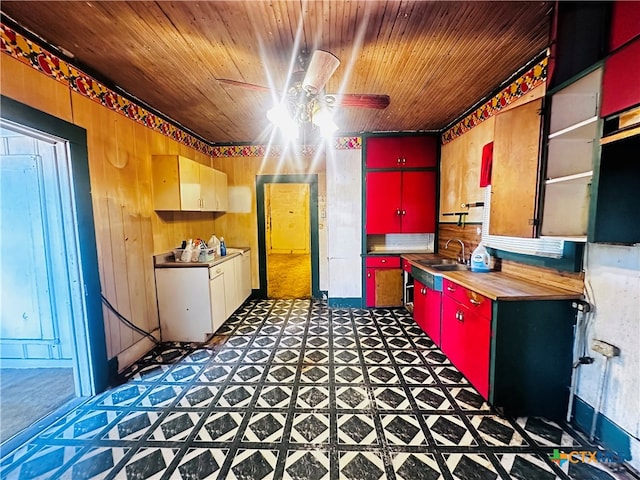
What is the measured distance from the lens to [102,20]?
1.64 metres

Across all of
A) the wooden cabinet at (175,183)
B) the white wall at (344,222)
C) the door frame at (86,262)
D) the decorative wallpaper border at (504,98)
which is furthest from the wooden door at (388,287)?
the door frame at (86,262)

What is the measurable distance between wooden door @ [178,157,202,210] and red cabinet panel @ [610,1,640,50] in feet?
11.8

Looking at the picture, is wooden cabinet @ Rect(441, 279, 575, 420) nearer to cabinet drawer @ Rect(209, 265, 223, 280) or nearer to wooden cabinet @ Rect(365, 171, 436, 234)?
wooden cabinet @ Rect(365, 171, 436, 234)

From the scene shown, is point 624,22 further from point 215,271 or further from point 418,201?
point 215,271

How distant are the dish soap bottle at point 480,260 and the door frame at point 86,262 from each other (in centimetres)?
344

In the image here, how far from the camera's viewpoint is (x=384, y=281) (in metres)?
4.07

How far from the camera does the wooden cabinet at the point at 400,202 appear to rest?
4.05 metres

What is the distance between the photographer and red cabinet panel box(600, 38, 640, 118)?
1.30 meters

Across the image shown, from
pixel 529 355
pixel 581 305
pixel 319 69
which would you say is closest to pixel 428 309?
pixel 529 355

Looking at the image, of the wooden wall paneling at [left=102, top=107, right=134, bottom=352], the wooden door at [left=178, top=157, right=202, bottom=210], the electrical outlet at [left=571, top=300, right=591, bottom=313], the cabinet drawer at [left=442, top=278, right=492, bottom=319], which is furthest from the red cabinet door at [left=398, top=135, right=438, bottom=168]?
the wooden wall paneling at [left=102, top=107, right=134, bottom=352]

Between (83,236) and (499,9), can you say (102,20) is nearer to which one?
(83,236)

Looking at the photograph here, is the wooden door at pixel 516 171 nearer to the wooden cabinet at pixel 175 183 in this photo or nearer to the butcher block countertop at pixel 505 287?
the butcher block countertop at pixel 505 287

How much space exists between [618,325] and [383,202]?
282cm

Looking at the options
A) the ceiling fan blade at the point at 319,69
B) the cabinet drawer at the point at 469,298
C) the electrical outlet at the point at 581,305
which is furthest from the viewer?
the cabinet drawer at the point at 469,298
